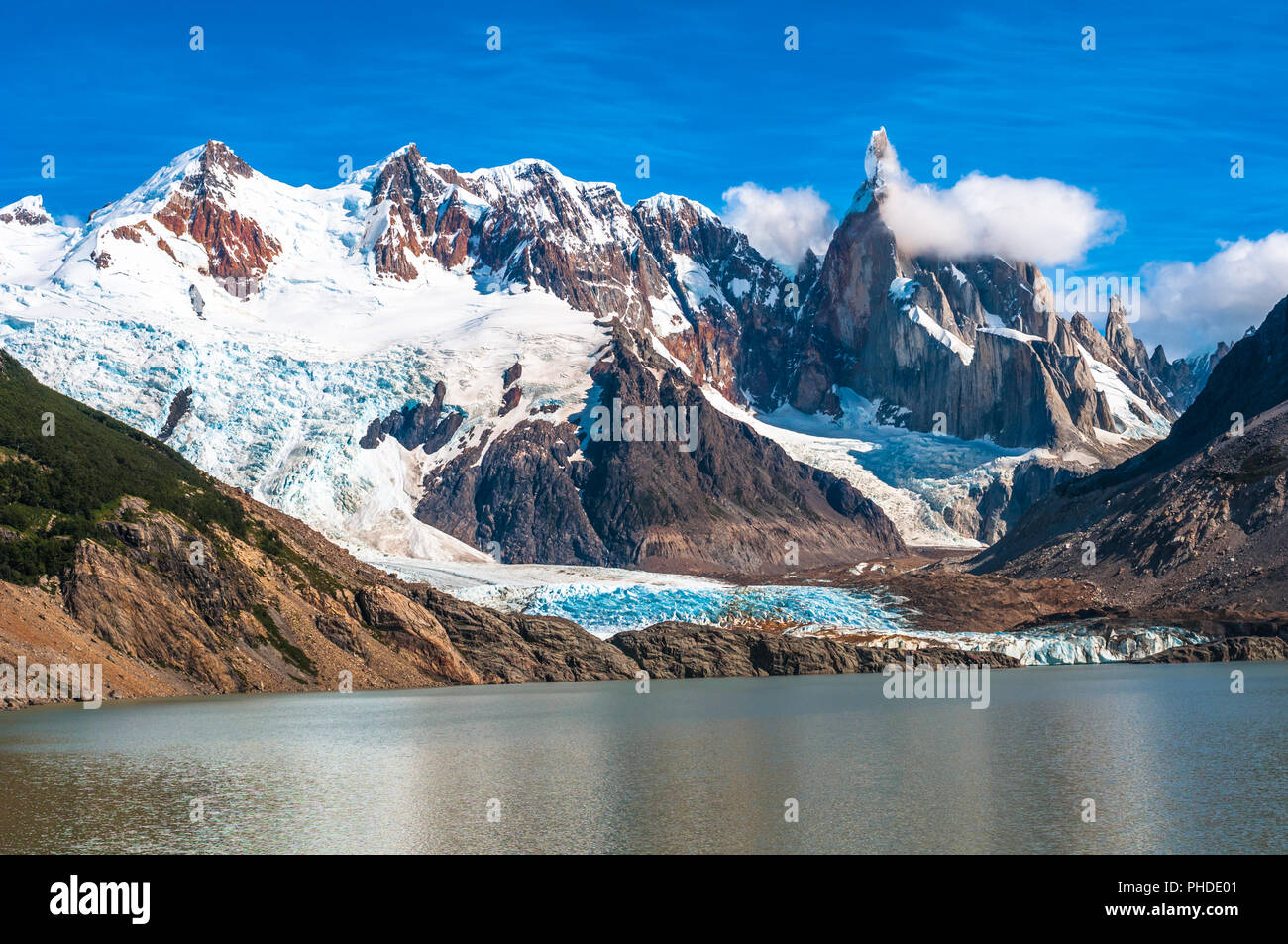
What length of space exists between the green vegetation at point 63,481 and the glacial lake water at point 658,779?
70.0 feet

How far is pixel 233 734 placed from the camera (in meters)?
78.0

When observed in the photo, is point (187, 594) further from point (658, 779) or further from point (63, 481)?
point (658, 779)

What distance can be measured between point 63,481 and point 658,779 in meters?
86.1

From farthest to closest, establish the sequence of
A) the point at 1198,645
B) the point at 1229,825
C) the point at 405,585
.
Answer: the point at 1198,645, the point at 405,585, the point at 1229,825

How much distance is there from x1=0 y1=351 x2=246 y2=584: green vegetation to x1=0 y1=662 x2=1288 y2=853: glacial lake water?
21.3 m

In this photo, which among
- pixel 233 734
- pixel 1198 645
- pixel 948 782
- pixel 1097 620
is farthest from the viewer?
pixel 1097 620

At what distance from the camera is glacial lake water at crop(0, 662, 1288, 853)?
43844mm

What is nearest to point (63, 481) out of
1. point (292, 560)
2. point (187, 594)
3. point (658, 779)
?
point (187, 594)

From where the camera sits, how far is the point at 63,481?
123m

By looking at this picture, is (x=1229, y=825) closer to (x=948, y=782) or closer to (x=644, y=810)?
(x=948, y=782)

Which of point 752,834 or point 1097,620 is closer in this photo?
point 752,834
